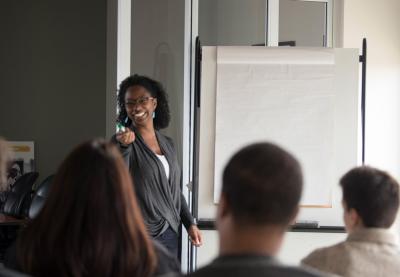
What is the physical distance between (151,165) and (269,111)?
98 centimetres

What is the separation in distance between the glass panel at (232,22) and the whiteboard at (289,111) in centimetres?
113

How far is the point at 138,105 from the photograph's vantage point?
112 inches

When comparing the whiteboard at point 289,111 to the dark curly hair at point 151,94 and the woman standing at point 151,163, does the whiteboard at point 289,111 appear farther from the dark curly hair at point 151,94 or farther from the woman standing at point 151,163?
the woman standing at point 151,163

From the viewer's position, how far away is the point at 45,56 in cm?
712

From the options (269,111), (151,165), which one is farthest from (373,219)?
(269,111)

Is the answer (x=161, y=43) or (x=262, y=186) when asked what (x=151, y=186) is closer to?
(x=262, y=186)

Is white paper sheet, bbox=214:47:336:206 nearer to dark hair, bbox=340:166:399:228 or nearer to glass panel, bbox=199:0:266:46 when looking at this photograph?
glass panel, bbox=199:0:266:46

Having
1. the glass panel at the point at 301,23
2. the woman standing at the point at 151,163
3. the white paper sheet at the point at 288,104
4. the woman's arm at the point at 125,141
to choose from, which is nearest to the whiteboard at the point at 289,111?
the white paper sheet at the point at 288,104

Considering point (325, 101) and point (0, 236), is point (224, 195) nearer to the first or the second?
point (325, 101)

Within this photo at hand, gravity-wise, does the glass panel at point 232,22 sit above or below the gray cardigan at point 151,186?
above

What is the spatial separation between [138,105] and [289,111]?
102 centimetres

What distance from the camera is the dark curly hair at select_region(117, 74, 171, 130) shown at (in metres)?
2.95

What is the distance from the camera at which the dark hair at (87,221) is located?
1.26 m

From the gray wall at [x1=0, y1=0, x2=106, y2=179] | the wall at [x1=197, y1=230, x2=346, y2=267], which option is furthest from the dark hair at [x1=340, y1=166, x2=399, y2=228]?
the gray wall at [x1=0, y1=0, x2=106, y2=179]
